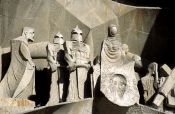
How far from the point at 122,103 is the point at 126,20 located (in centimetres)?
335

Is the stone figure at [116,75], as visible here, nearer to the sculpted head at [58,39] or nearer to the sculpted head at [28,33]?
the sculpted head at [58,39]

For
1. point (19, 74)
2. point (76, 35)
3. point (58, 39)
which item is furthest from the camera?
point (58, 39)

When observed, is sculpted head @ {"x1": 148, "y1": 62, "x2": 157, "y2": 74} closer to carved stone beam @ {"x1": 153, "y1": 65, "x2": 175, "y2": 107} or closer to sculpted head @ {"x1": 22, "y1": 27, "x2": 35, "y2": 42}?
carved stone beam @ {"x1": 153, "y1": 65, "x2": 175, "y2": 107}

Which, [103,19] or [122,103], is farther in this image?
[103,19]

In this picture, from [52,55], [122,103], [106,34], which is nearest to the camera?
[122,103]

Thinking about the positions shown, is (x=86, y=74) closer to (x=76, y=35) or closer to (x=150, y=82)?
(x=76, y=35)

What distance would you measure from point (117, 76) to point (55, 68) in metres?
1.28

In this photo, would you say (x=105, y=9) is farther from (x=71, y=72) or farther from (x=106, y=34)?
(x=71, y=72)

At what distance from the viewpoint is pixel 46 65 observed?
16219mm

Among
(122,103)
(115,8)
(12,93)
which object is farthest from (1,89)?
(115,8)

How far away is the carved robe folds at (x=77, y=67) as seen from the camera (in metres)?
15.1

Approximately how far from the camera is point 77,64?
599 inches

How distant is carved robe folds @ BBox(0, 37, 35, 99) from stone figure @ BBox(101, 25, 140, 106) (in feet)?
4.88

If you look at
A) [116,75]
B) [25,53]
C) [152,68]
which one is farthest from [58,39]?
[152,68]
